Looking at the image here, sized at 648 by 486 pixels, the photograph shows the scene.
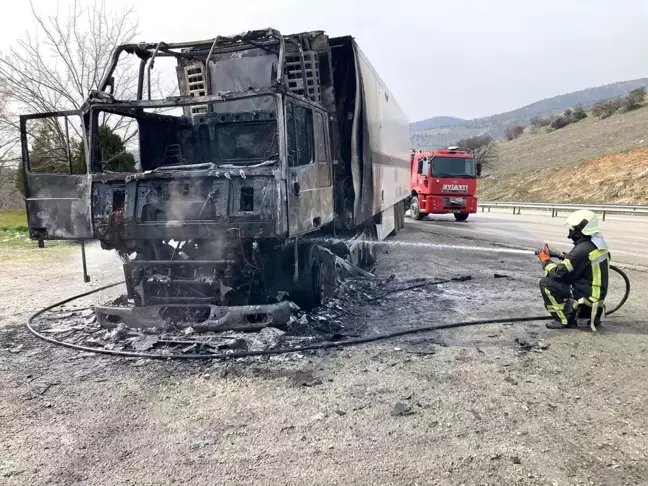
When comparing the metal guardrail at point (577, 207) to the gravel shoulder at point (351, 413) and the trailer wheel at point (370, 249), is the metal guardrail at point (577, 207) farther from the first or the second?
the gravel shoulder at point (351, 413)

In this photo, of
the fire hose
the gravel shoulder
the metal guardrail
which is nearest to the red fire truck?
the metal guardrail

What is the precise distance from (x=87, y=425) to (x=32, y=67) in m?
17.0

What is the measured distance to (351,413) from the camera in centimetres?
394

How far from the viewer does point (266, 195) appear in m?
5.30

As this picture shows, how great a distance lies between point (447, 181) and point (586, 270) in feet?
49.2

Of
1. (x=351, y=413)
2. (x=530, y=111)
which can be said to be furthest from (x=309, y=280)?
(x=530, y=111)

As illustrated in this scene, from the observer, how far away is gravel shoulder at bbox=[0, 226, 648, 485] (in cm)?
318

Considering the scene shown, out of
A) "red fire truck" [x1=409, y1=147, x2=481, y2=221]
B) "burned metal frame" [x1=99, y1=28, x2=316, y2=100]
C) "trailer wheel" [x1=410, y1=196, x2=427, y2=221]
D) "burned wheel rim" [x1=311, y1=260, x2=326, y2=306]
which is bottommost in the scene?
"burned wheel rim" [x1=311, y1=260, x2=326, y2=306]

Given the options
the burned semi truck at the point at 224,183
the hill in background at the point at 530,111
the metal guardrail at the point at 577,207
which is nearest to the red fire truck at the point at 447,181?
the metal guardrail at the point at 577,207

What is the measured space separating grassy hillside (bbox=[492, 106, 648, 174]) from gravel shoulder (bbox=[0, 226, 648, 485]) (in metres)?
35.1

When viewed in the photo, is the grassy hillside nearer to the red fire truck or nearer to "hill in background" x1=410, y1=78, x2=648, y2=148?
the red fire truck

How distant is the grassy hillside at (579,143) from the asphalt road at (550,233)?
18.3 m

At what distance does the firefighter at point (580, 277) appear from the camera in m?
5.65

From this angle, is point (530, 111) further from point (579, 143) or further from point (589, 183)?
point (589, 183)
